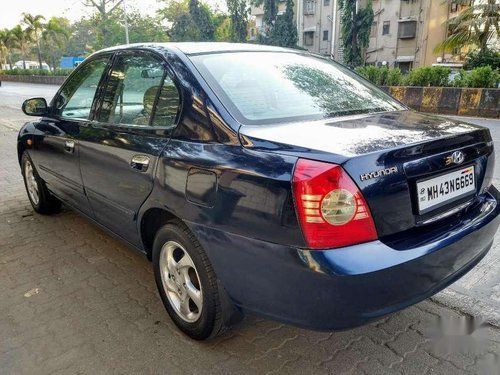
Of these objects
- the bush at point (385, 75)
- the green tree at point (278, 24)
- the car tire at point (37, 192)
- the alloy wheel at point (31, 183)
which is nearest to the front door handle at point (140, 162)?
the car tire at point (37, 192)

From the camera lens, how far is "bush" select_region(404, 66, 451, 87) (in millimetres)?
11938

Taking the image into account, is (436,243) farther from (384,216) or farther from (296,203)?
(296,203)

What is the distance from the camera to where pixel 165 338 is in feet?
8.12

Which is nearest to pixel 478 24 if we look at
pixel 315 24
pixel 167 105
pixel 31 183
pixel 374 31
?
pixel 31 183

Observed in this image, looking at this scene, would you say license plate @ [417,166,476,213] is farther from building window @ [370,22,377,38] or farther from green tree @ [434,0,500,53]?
building window @ [370,22,377,38]

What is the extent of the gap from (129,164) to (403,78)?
40.0 ft

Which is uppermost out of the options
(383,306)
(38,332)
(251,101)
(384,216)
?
(251,101)

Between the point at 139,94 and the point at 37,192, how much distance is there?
7.78 ft

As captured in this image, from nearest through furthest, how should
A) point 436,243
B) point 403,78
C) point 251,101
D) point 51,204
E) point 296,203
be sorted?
point 296,203 → point 436,243 → point 251,101 → point 51,204 → point 403,78

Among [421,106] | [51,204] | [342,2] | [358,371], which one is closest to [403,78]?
[421,106]

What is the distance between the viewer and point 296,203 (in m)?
1.72

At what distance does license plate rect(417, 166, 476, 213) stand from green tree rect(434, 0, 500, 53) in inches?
726

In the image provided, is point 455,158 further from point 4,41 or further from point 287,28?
point 4,41

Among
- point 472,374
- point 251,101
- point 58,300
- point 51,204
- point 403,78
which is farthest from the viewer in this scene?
point 403,78
